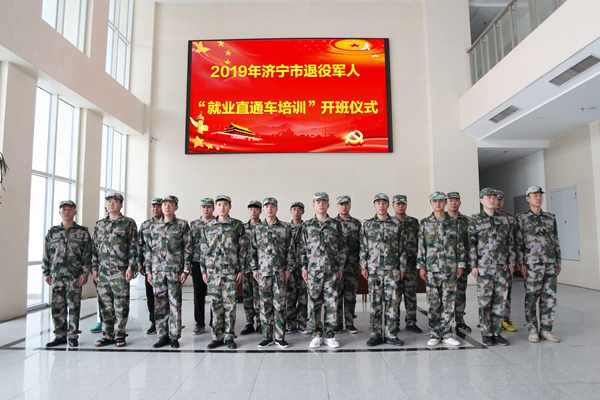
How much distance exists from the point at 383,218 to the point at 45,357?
12.0 ft

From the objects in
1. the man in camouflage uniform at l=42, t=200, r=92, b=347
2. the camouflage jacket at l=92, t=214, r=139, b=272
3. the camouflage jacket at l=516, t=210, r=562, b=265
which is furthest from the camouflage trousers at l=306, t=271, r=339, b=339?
the man in camouflage uniform at l=42, t=200, r=92, b=347

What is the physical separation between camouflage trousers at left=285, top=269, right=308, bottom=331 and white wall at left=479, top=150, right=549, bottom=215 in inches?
299

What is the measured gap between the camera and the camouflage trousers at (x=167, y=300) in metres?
4.12

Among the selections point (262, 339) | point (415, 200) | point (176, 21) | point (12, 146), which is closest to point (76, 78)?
point (12, 146)

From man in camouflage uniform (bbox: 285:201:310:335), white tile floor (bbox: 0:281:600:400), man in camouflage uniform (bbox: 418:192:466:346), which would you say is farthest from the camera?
man in camouflage uniform (bbox: 285:201:310:335)

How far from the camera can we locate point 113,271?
4219mm

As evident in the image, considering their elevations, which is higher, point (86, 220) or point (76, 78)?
point (76, 78)

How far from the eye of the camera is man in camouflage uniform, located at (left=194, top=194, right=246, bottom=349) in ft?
13.5

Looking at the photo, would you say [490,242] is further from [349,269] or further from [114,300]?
[114,300]

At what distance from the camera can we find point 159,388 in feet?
9.95

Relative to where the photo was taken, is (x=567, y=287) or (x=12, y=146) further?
(x=567, y=287)

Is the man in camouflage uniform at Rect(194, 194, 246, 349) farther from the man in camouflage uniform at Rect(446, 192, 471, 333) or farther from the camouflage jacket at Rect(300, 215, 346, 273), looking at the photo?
the man in camouflage uniform at Rect(446, 192, 471, 333)

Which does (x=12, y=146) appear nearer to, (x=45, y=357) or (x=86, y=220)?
(x=86, y=220)

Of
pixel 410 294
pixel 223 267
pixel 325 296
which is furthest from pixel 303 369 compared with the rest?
pixel 410 294
